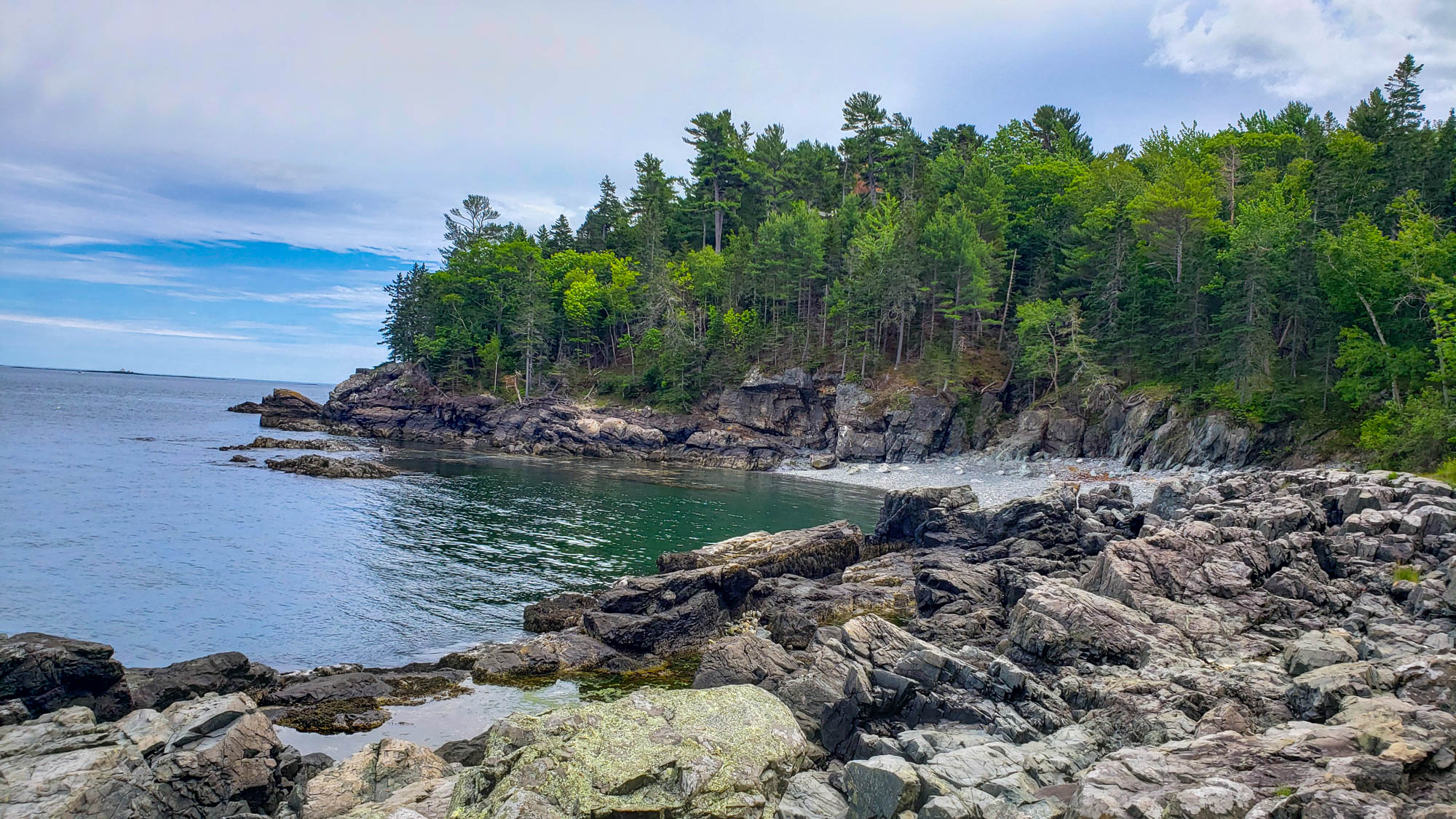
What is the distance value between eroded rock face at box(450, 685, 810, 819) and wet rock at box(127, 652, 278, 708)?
10.2 m

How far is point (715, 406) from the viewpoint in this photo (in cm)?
8225

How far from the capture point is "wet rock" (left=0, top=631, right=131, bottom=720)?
1562 cm

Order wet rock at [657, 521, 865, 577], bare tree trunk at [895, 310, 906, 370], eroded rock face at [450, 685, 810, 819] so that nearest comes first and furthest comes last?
1. eroded rock face at [450, 685, 810, 819]
2. wet rock at [657, 521, 865, 577]
3. bare tree trunk at [895, 310, 906, 370]

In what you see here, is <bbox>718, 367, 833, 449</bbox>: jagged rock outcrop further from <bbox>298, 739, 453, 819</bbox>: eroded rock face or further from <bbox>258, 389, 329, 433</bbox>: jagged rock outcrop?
<bbox>298, 739, 453, 819</bbox>: eroded rock face

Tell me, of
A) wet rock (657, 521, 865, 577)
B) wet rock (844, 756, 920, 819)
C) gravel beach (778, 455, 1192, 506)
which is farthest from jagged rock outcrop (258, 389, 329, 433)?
wet rock (844, 756, 920, 819)

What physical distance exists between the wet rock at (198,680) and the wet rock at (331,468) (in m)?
39.1

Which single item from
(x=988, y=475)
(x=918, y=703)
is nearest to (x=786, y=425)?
(x=988, y=475)

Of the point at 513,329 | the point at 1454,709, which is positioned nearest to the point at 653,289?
the point at 513,329

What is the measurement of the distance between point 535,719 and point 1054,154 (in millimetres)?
97931

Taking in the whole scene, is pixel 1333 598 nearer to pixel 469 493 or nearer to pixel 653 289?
pixel 469 493

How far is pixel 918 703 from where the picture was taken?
14.4 m

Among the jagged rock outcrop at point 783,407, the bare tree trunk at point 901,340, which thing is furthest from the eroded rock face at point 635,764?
the bare tree trunk at point 901,340

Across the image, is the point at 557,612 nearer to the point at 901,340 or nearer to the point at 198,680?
the point at 198,680

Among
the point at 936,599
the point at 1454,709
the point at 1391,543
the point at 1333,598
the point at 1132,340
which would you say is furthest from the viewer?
the point at 1132,340
